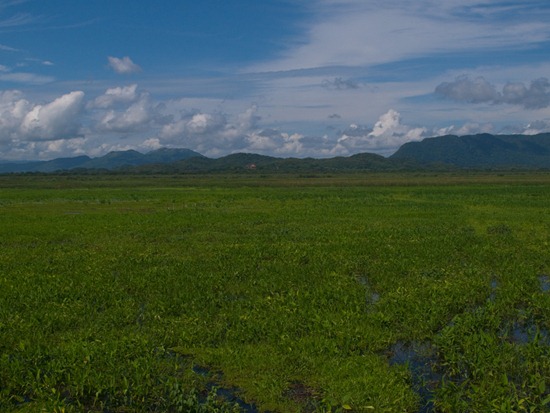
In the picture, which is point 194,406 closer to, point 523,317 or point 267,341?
point 267,341

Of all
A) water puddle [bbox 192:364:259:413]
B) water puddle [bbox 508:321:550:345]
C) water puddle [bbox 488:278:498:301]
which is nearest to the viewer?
water puddle [bbox 192:364:259:413]

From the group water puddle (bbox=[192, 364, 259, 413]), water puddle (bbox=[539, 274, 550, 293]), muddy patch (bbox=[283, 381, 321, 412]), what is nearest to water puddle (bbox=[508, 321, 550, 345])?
water puddle (bbox=[539, 274, 550, 293])

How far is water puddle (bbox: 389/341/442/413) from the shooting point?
1017 centimetres

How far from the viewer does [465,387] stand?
10617 millimetres

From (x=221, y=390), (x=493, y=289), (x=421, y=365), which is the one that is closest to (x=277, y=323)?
(x=221, y=390)

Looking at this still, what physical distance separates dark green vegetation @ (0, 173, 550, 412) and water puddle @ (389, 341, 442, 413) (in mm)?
44

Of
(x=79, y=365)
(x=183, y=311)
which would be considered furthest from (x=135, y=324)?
(x=79, y=365)

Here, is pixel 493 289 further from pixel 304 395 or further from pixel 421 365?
pixel 304 395

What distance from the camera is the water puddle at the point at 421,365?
10.2m

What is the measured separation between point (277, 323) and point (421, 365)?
12.6ft

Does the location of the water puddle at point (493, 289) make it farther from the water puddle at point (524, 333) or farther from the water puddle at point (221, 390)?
the water puddle at point (221, 390)

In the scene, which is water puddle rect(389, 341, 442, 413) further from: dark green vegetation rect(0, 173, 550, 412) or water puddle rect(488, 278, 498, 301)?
water puddle rect(488, 278, 498, 301)

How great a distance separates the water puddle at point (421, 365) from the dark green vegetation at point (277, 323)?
44mm

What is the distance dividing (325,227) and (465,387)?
23.5 m
